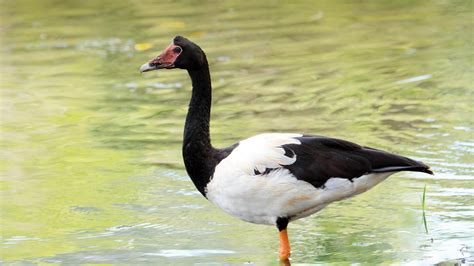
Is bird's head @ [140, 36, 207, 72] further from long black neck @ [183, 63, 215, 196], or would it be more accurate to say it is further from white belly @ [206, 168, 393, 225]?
white belly @ [206, 168, 393, 225]

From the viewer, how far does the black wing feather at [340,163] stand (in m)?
6.74

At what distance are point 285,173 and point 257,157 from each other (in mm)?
198

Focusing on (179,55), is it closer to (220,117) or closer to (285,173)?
(285,173)

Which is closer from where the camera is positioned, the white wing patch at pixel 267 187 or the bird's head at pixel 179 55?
the white wing patch at pixel 267 187

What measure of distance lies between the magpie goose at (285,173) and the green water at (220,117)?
0.41 meters

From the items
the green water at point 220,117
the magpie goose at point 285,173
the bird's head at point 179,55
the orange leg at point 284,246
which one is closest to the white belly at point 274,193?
the magpie goose at point 285,173

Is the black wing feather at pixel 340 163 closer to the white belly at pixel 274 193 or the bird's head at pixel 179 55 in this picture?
the white belly at pixel 274 193

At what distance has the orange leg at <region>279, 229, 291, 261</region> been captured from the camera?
695 cm

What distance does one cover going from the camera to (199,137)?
7.14 metres

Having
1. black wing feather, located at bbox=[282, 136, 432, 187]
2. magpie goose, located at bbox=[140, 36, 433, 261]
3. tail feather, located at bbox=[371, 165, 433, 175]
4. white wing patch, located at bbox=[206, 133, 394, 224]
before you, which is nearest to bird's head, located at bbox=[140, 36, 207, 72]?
magpie goose, located at bbox=[140, 36, 433, 261]

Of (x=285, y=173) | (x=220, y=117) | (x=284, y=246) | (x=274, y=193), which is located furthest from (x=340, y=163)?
(x=220, y=117)

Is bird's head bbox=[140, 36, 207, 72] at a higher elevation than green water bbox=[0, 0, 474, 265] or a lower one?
higher

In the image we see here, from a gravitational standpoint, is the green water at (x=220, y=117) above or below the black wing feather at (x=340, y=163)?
below

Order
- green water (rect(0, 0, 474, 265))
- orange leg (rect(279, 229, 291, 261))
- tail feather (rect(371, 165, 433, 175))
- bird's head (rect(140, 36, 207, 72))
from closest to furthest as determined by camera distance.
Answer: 1. tail feather (rect(371, 165, 433, 175))
2. orange leg (rect(279, 229, 291, 261))
3. bird's head (rect(140, 36, 207, 72))
4. green water (rect(0, 0, 474, 265))
